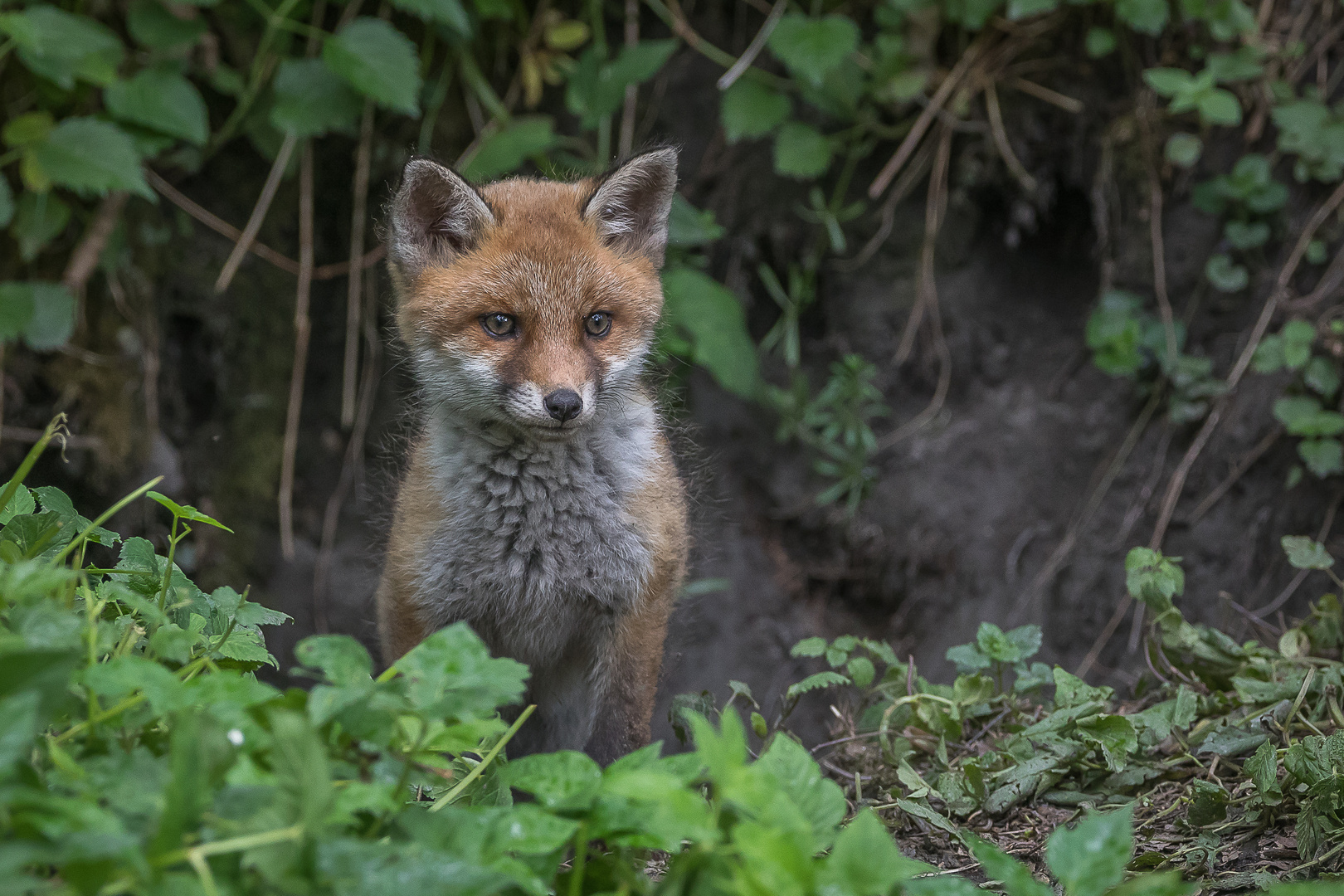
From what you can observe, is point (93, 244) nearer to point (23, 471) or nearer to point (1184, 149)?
point (23, 471)

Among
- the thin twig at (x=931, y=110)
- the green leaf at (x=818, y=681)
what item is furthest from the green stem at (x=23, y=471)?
the thin twig at (x=931, y=110)

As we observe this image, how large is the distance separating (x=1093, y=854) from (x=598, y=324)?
1988 millimetres

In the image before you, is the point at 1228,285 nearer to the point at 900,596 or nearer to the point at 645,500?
the point at 900,596

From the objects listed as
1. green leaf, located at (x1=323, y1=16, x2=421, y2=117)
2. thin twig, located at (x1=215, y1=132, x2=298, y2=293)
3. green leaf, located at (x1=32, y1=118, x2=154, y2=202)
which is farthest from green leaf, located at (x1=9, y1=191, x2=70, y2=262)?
green leaf, located at (x1=323, y1=16, x2=421, y2=117)

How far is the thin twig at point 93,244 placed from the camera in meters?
4.80

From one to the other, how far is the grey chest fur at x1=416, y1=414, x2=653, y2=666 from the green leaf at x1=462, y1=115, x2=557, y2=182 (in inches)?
81.9

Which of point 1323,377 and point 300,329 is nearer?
point 1323,377

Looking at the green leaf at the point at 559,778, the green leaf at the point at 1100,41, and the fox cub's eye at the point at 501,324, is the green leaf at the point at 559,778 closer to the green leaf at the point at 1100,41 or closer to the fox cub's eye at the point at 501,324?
the fox cub's eye at the point at 501,324

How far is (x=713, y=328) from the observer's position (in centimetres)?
468

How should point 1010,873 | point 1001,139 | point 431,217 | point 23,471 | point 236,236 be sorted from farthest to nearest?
1. point 236,236
2. point 1001,139
3. point 431,217
4. point 23,471
5. point 1010,873

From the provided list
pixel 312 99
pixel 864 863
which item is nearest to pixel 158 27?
pixel 312 99

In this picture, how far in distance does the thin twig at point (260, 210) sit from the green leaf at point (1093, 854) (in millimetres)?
4496

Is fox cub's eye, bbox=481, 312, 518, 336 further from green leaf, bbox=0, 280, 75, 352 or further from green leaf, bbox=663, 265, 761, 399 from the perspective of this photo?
green leaf, bbox=0, 280, 75, 352

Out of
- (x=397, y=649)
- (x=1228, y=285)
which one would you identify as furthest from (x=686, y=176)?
(x=397, y=649)
